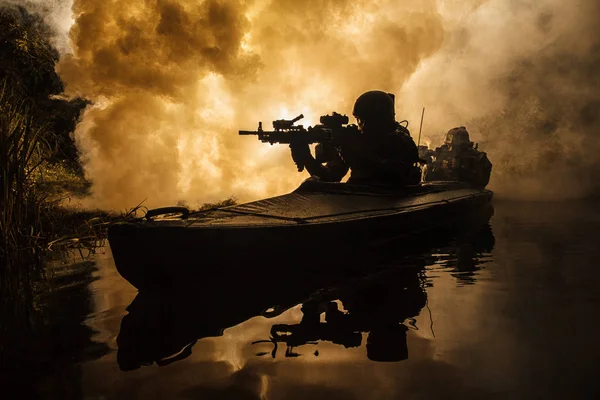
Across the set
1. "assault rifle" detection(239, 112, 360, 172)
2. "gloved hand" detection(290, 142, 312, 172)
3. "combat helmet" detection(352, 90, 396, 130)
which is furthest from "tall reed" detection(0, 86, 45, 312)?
"combat helmet" detection(352, 90, 396, 130)

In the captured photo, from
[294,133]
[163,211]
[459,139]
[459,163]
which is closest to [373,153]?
[294,133]

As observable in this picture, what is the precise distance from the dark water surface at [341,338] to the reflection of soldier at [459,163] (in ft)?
39.6

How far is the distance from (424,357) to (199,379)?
1.78 metres

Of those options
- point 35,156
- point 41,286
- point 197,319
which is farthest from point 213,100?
point 197,319

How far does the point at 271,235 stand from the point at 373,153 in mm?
5479

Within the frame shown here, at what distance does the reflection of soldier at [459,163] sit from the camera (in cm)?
1917

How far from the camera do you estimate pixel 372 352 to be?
13.1 ft

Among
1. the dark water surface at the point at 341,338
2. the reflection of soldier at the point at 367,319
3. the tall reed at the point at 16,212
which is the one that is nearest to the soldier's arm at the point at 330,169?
the dark water surface at the point at 341,338

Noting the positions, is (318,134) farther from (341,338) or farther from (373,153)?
(341,338)

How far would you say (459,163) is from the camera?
19297 millimetres

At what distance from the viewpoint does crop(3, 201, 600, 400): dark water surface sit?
11.2 feet

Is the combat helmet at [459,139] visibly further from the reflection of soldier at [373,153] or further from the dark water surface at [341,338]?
the dark water surface at [341,338]

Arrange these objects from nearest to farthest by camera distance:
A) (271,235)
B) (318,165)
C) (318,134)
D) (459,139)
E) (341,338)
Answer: (341,338) < (271,235) < (318,134) < (318,165) < (459,139)

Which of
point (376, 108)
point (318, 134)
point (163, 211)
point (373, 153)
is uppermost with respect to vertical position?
point (376, 108)
